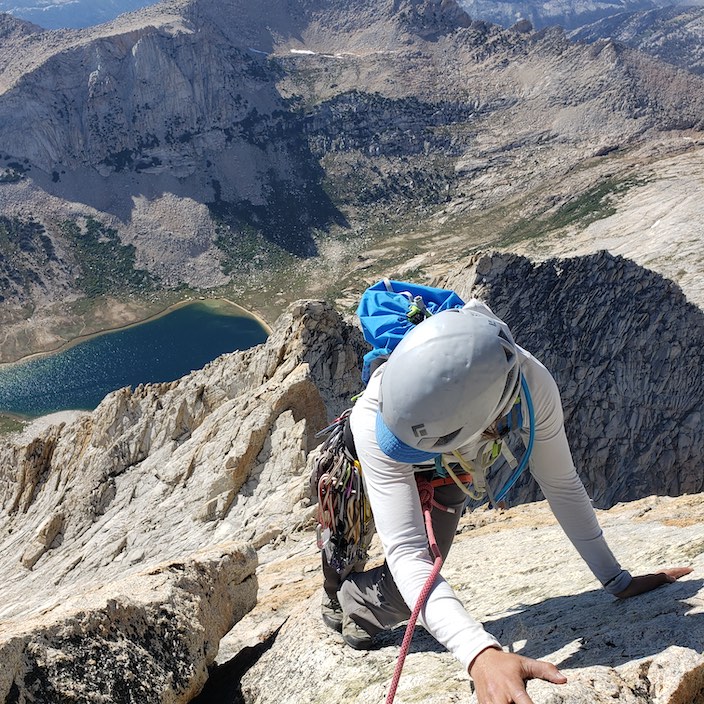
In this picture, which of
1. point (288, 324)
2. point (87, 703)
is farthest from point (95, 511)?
point (87, 703)

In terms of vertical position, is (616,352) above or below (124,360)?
above

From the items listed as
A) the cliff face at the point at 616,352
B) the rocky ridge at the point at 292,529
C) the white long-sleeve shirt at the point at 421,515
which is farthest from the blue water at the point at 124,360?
the white long-sleeve shirt at the point at 421,515

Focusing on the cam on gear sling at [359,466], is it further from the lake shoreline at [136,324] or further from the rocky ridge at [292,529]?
the lake shoreline at [136,324]

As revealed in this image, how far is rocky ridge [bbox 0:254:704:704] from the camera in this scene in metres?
5.72

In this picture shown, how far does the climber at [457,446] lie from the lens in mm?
4262

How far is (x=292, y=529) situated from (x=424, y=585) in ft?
30.2

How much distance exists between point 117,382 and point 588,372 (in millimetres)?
96527

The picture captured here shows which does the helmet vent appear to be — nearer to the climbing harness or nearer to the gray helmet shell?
the gray helmet shell

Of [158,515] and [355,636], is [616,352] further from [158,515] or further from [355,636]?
[355,636]

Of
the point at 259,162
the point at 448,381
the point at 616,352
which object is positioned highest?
the point at 448,381

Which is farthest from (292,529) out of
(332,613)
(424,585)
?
(424,585)

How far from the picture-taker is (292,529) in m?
13.4

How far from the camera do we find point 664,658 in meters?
4.59

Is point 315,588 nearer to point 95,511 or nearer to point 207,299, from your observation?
point 95,511
